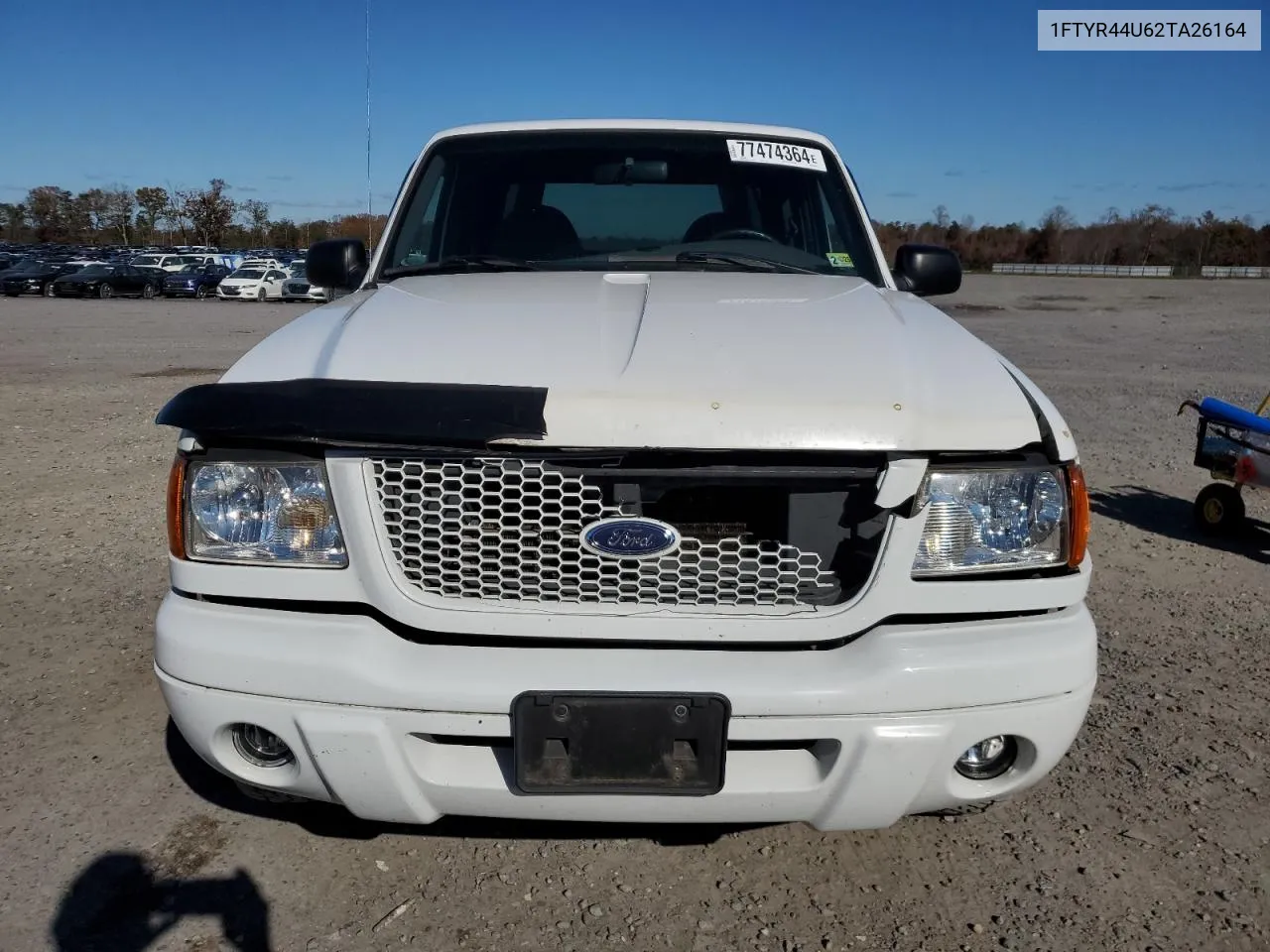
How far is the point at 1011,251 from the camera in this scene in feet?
269

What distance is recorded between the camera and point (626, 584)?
6.91ft

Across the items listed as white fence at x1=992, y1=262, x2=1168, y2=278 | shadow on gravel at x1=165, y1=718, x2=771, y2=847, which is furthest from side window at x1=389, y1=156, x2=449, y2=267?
white fence at x1=992, y1=262, x2=1168, y2=278

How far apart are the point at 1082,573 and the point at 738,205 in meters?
2.16

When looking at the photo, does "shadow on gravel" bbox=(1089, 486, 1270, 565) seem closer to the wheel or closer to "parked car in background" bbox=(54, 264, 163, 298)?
the wheel

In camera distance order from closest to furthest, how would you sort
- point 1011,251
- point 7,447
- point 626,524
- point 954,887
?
point 626,524, point 954,887, point 7,447, point 1011,251

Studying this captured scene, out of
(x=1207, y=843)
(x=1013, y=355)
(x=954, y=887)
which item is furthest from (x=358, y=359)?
(x=1013, y=355)

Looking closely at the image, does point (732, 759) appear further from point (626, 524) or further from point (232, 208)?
point (232, 208)

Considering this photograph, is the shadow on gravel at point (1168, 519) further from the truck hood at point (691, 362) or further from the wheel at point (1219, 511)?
the truck hood at point (691, 362)

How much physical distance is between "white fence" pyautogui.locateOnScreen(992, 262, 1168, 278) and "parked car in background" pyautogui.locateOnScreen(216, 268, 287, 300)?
52.8 meters

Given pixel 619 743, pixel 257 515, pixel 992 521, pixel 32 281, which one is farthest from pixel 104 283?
pixel 992 521

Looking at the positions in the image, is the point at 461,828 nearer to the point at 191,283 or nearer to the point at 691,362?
the point at 691,362

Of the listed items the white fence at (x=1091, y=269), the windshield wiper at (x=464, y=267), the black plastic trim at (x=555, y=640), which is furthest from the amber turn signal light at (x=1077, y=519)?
the white fence at (x=1091, y=269)

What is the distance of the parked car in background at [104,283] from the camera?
3534 cm

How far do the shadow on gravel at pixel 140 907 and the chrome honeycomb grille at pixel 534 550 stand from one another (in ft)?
3.22
